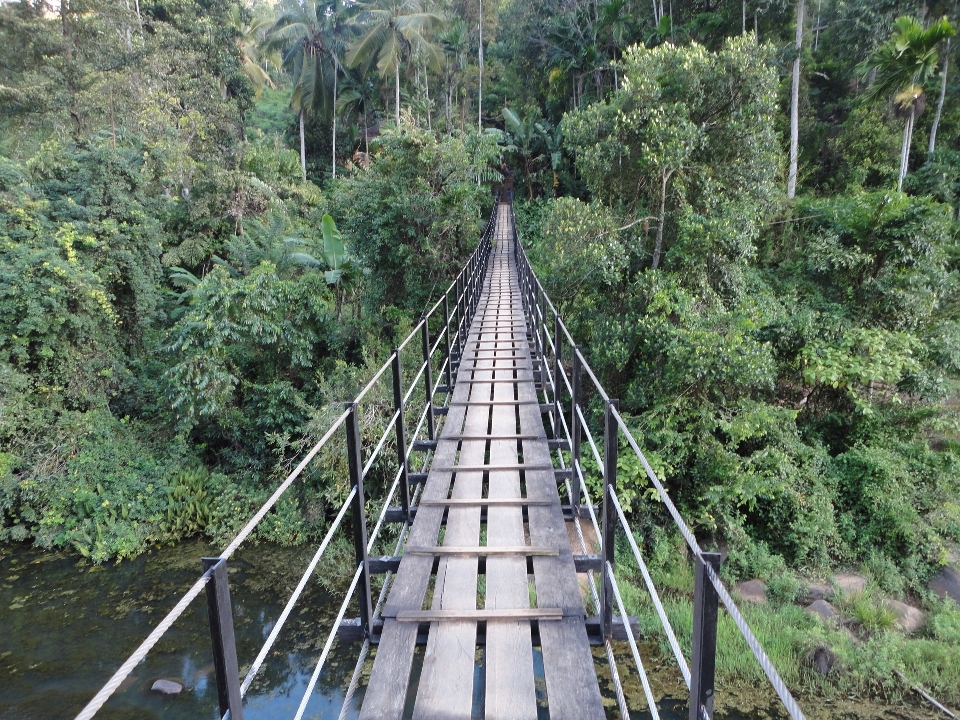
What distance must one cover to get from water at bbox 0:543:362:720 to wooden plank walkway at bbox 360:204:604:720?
4.37 m

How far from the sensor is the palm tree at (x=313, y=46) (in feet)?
72.9

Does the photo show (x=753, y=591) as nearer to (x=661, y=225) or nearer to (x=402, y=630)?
(x=661, y=225)

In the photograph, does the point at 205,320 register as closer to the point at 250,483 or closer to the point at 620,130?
the point at 250,483

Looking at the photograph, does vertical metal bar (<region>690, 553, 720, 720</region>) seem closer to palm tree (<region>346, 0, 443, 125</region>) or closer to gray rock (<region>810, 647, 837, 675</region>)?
gray rock (<region>810, 647, 837, 675</region>)

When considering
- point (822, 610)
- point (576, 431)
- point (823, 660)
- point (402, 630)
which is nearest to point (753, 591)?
point (822, 610)

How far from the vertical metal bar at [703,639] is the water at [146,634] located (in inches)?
255

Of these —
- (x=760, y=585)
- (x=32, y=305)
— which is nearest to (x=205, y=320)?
(x=32, y=305)

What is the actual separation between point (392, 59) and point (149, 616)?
691 inches

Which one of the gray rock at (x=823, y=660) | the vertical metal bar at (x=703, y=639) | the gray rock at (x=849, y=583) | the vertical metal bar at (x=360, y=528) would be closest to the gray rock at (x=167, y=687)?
the vertical metal bar at (x=360, y=528)

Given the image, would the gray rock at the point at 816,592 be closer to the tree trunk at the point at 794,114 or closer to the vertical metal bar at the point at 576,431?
the vertical metal bar at the point at 576,431

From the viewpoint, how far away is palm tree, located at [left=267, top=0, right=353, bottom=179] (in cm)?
2222

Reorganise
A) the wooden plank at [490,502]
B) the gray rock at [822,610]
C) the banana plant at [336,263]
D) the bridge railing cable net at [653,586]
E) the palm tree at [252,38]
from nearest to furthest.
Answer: the bridge railing cable net at [653,586] < the wooden plank at [490,502] < the gray rock at [822,610] < the banana plant at [336,263] < the palm tree at [252,38]

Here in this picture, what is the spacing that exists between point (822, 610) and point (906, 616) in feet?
3.93

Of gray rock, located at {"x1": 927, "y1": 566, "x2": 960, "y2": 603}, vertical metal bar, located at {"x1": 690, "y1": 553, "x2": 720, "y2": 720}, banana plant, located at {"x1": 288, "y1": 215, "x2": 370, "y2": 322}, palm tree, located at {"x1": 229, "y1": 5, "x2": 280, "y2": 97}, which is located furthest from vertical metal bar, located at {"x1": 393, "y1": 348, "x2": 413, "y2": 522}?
palm tree, located at {"x1": 229, "y1": 5, "x2": 280, "y2": 97}
